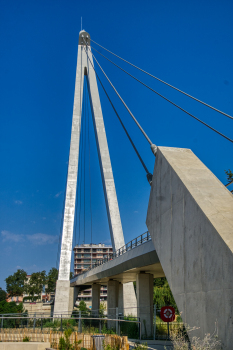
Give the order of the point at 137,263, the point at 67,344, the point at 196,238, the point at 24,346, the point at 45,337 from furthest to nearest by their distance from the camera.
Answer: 1. the point at 137,263
2. the point at 45,337
3. the point at 24,346
4. the point at 67,344
5. the point at 196,238

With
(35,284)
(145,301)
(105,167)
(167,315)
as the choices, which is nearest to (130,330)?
(145,301)

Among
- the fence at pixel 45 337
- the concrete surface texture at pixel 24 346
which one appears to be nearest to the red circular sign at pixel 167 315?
the fence at pixel 45 337

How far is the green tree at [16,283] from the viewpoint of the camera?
109 m

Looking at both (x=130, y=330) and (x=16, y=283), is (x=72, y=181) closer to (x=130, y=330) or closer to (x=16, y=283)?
(x=130, y=330)

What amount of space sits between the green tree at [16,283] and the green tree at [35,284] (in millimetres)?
1986

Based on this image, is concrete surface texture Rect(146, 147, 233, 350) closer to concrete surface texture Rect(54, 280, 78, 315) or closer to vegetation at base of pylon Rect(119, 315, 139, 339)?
vegetation at base of pylon Rect(119, 315, 139, 339)

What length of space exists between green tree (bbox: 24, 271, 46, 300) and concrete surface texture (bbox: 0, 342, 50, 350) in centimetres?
10281

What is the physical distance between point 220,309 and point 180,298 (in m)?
2.04

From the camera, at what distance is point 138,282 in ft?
79.9

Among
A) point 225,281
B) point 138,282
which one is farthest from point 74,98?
point 225,281

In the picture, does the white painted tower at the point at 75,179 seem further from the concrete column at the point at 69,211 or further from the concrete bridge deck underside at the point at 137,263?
the concrete bridge deck underside at the point at 137,263

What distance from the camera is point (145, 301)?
23.3 m

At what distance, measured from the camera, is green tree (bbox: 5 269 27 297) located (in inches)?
4279

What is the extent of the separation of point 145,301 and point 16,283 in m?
99.1
